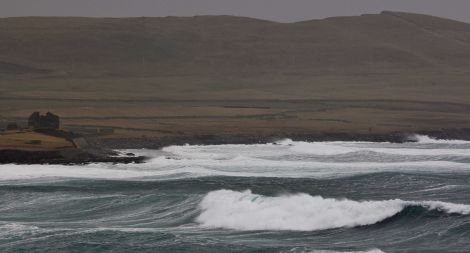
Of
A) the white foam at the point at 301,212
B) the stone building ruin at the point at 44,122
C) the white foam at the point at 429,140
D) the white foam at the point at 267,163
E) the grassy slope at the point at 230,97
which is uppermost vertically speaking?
the grassy slope at the point at 230,97

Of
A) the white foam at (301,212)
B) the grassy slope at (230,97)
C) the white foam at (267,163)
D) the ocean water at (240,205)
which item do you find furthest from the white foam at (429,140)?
the white foam at (301,212)

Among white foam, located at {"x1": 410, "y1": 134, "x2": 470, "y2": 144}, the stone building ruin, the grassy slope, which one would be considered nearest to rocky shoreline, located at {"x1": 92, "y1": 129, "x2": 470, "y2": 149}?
white foam, located at {"x1": 410, "y1": 134, "x2": 470, "y2": 144}

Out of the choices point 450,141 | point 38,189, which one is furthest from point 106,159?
point 450,141

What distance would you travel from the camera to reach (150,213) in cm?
4844

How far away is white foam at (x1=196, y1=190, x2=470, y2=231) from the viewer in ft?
139

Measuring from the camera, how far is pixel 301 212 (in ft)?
144

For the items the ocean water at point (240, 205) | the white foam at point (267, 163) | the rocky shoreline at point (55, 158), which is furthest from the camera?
the rocky shoreline at point (55, 158)

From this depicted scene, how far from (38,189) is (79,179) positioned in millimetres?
5031

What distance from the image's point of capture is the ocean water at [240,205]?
3844cm

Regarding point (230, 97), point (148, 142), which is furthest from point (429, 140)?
point (230, 97)

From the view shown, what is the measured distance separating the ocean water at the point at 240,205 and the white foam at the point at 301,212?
1.9 inches

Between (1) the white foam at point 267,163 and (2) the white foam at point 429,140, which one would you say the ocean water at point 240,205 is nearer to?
(1) the white foam at point 267,163

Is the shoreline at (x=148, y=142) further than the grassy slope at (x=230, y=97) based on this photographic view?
No

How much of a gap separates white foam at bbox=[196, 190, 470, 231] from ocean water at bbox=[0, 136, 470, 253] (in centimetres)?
5
